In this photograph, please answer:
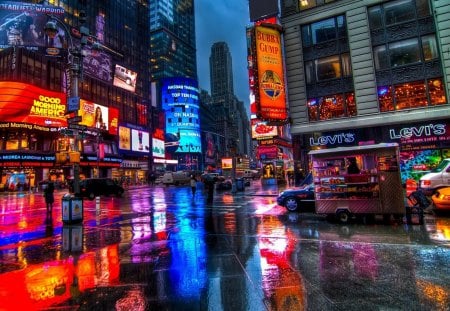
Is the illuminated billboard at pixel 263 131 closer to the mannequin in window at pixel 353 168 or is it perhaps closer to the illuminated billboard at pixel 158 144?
the mannequin in window at pixel 353 168

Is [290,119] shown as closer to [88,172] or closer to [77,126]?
[77,126]

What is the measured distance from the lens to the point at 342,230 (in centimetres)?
1027

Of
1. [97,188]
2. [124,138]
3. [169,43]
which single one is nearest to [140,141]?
[124,138]

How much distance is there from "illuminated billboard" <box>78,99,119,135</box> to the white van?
2347 inches

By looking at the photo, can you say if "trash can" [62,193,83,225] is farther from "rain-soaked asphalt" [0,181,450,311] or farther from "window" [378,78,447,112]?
"window" [378,78,447,112]

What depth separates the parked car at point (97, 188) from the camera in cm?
2894

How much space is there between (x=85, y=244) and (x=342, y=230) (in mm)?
8406

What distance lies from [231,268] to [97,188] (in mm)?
27288

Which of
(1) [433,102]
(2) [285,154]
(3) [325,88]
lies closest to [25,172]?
(2) [285,154]

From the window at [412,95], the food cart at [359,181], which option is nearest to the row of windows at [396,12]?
the window at [412,95]

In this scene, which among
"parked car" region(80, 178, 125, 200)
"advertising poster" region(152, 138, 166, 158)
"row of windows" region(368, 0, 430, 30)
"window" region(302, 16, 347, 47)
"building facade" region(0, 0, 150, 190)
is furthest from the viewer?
"advertising poster" region(152, 138, 166, 158)

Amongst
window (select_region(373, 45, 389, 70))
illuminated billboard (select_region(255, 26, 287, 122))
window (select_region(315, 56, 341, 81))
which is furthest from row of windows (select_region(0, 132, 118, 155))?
window (select_region(373, 45, 389, 70))

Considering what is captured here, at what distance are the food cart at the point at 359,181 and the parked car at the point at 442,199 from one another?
8.33 feet

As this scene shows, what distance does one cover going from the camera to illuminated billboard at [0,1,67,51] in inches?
2146
